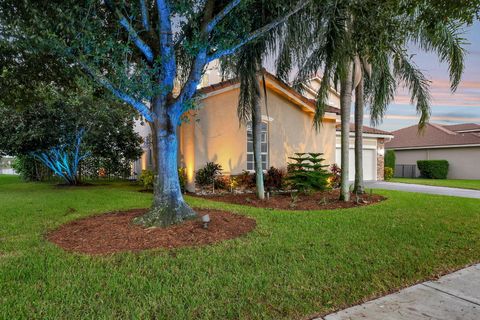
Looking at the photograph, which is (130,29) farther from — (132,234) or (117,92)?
(132,234)

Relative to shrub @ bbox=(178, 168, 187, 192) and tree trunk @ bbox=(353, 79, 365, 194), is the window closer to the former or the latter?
shrub @ bbox=(178, 168, 187, 192)

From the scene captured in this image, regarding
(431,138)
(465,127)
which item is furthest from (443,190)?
(465,127)

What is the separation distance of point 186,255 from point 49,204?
7270 millimetres

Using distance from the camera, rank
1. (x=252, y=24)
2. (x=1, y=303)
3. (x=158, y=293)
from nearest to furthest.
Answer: (x=1, y=303) < (x=158, y=293) < (x=252, y=24)

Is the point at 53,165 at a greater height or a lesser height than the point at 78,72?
lesser

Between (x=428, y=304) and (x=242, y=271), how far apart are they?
2108mm

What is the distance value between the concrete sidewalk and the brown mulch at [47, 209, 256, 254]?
107 inches

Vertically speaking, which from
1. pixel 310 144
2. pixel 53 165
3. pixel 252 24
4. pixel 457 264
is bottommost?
pixel 457 264

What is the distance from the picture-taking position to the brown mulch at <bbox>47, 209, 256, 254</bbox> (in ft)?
15.6

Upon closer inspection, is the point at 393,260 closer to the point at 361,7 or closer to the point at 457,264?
the point at 457,264

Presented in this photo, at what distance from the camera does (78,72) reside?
21.1 feet

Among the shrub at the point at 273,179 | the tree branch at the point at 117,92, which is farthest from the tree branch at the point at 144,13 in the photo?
the shrub at the point at 273,179

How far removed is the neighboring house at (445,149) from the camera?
22.0 meters

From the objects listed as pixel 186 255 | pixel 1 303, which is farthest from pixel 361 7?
pixel 1 303
